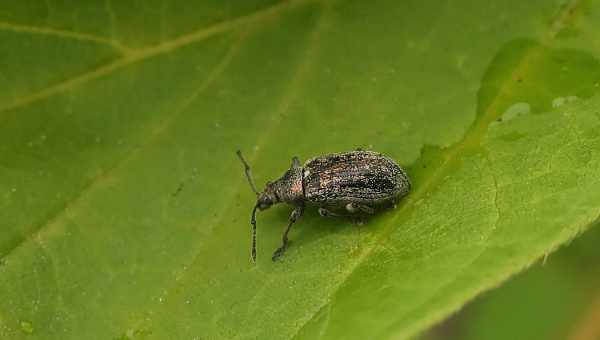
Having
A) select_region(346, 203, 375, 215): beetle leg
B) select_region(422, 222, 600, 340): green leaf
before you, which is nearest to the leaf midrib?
select_region(346, 203, 375, 215): beetle leg

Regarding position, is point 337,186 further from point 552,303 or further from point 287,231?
point 552,303

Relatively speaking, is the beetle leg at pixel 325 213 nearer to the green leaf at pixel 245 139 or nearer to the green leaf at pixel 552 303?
the green leaf at pixel 245 139

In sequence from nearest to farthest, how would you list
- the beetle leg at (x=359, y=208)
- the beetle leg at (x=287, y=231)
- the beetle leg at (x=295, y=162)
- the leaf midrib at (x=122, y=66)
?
the beetle leg at (x=287, y=231) → the leaf midrib at (x=122, y=66) → the beetle leg at (x=359, y=208) → the beetle leg at (x=295, y=162)

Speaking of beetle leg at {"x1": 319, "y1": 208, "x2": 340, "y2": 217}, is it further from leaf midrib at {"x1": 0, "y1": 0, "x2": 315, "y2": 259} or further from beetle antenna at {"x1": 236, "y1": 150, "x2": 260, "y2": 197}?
leaf midrib at {"x1": 0, "y1": 0, "x2": 315, "y2": 259}

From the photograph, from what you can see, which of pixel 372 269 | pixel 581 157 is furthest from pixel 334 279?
pixel 581 157

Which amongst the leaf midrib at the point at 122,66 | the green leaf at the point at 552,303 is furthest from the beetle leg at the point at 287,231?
the green leaf at the point at 552,303

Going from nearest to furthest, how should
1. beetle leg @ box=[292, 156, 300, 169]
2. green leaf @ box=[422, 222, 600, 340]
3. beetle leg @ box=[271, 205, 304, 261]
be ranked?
beetle leg @ box=[271, 205, 304, 261]
beetle leg @ box=[292, 156, 300, 169]
green leaf @ box=[422, 222, 600, 340]

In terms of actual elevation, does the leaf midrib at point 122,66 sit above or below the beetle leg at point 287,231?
above

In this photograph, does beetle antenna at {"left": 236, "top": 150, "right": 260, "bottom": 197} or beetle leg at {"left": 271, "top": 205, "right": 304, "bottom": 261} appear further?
beetle antenna at {"left": 236, "top": 150, "right": 260, "bottom": 197}
